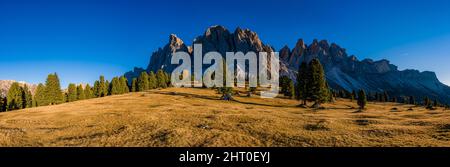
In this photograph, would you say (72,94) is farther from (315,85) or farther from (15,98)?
(315,85)

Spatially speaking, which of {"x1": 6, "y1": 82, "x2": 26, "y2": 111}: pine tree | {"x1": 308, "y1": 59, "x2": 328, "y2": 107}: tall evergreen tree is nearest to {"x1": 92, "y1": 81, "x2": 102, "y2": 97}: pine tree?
{"x1": 6, "y1": 82, "x2": 26, "y2": 111}: pine tree

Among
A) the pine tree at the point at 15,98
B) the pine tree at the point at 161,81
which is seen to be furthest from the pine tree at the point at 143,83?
the pine tree at the point at 15,98

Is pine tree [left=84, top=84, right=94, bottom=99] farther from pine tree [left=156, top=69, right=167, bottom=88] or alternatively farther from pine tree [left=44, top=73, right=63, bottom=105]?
pine tree [left=156, top=69, right=167, bottom=88]

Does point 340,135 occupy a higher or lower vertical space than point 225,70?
lower

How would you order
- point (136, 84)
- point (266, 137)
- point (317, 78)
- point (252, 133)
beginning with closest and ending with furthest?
point (266, 137) → point (252, 133) → point (317, 78) → point (136, 84)

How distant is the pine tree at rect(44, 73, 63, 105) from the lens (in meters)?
89.4

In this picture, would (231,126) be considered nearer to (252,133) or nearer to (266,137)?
(252,133)

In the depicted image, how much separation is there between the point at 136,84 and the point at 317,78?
84686 mm

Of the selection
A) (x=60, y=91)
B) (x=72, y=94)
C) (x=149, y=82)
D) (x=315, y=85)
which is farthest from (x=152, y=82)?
(x=315, y=85)

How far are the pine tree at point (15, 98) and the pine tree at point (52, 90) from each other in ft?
35.5
